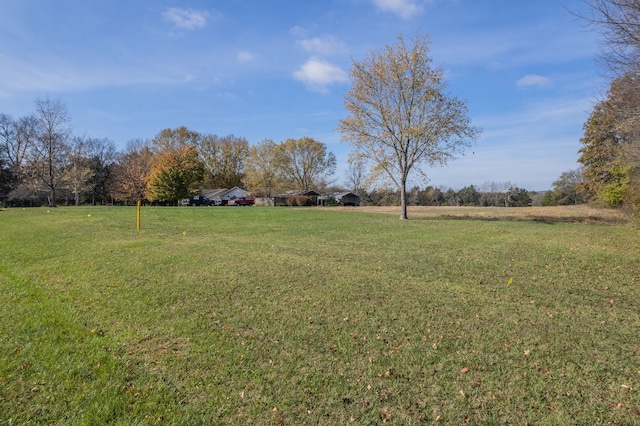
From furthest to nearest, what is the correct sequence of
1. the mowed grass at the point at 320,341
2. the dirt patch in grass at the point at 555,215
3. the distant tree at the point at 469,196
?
the distant tree at the point at 469,196
the dirt patch in grass at the point at 555,215
the mowed grass at the point at 320,341

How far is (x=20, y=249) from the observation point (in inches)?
390

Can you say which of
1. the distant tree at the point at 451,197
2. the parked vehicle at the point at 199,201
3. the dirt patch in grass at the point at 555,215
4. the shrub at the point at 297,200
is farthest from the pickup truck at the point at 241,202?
the distant tree at the point at 451,197

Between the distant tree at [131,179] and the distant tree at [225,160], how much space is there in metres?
13.4

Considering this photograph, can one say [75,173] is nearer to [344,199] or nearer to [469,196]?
[344,199]

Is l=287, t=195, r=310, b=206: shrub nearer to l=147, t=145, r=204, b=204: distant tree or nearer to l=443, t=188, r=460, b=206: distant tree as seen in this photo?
l=147, t=145, r=204, b=204: distant tree

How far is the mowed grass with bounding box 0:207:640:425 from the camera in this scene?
9.47 ft

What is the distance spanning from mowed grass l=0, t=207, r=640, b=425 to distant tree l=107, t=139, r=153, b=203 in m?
50.6

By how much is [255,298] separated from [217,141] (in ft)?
232

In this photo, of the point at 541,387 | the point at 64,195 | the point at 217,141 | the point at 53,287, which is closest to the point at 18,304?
the point at 53,287

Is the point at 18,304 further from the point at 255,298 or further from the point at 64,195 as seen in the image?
the point at 64,195

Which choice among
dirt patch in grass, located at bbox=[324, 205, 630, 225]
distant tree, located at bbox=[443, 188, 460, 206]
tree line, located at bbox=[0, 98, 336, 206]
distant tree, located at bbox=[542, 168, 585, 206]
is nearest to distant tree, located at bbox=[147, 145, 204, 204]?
tree line, located at bbox=[0, 98, 336, 206]

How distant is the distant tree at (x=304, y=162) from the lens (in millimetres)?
68938

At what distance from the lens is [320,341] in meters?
4.16

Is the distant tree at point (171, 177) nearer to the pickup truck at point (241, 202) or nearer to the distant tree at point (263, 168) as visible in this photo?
the pickup truck at point (241, 202)
